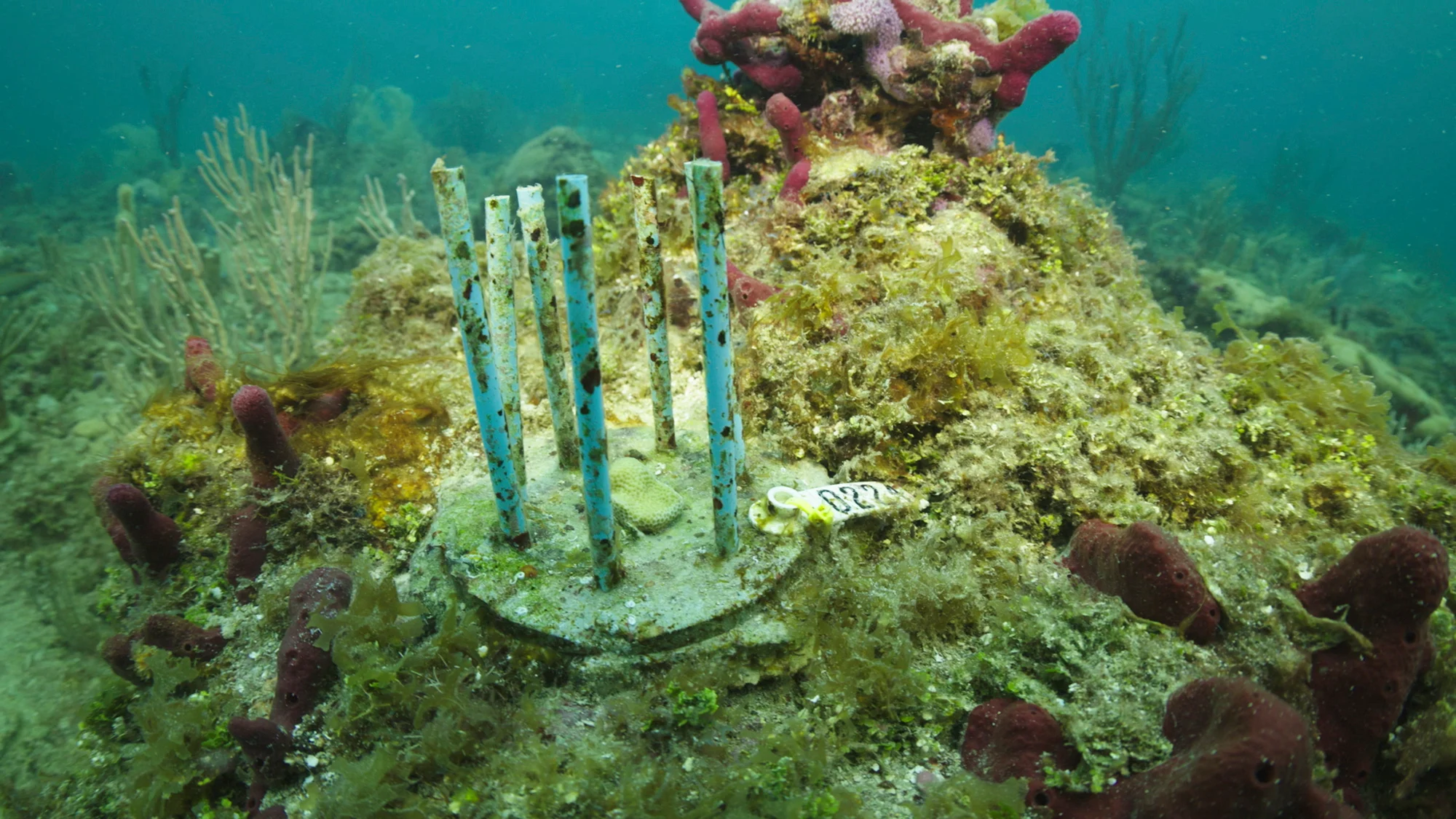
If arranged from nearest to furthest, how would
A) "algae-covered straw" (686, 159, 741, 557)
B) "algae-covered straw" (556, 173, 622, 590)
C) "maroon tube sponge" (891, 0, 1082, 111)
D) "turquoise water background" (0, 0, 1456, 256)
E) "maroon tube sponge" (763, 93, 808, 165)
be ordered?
"algae-covered straw" (556, 173, 622, 590) < "algae-covered straw" (686, 159, 741, 557) < "maroon tube sponge" (891, 0, 1082, 111) < "maroon tube sponge" (763, 93, 808, 165) < "turquoise water background" (0, 0, 1456, 256)

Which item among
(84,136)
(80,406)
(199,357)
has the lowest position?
(80,406)

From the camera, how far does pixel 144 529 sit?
288 centimetres

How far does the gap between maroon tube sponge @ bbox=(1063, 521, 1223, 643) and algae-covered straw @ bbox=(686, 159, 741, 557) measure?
1.32 m

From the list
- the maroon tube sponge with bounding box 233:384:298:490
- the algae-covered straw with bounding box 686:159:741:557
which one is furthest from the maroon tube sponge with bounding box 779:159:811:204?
the maroon tube sponge with bounding box 233:384:298:490

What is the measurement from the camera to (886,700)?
7.14ft

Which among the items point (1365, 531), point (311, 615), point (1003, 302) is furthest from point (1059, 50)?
point (311, 615)

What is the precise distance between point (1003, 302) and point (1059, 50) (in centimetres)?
265

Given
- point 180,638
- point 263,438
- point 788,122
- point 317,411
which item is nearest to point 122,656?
point 180,638

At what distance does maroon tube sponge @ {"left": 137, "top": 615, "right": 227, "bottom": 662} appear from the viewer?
259 centimetres

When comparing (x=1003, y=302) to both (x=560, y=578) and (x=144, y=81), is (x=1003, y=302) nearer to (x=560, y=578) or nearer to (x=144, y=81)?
(x=560, y=578)

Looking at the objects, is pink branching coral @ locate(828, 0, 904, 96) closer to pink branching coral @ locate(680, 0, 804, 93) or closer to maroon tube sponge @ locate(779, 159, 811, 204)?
pink branching coral @ locate(680, 0, 804, 93)

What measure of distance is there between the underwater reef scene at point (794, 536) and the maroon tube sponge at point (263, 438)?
0.02 metres

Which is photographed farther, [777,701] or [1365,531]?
[1365,531]

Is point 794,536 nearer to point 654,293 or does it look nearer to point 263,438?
point 654,293
